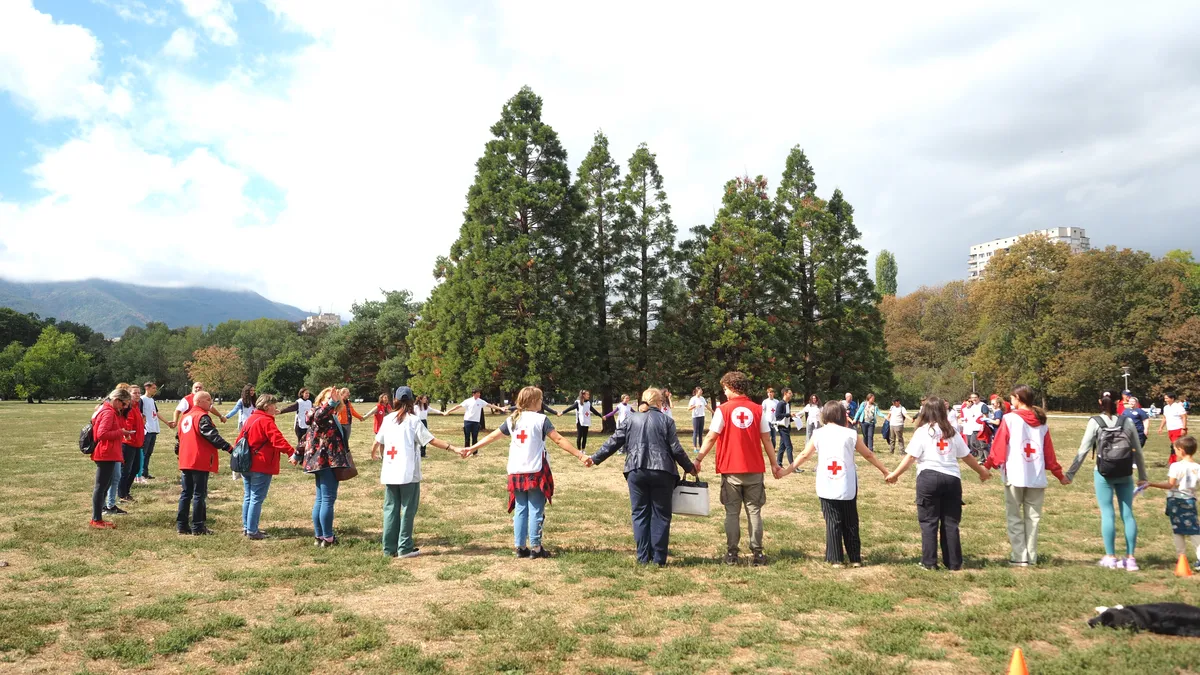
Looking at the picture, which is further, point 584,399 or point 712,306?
point 712,306

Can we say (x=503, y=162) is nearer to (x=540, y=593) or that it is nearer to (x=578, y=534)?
(x=578, y=534)

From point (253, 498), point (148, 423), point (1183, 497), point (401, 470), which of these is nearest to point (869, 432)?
point (1183, 497)

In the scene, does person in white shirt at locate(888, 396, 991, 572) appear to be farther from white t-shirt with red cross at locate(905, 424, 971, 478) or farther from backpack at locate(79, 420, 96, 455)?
backpack at locate(79, 420, 96, 455)

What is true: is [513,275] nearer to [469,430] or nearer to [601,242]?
[601,242]

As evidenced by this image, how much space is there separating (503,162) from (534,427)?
26155 millimetres

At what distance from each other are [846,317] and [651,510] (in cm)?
3056

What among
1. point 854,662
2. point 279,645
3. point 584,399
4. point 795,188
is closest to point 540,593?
point 279,645

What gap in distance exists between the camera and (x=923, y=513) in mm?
7602

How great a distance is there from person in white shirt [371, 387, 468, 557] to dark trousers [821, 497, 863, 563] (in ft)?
14.0

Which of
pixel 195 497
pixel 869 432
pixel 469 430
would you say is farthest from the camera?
pixel 869 432

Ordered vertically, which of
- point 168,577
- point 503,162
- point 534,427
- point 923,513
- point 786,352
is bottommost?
point 168,577

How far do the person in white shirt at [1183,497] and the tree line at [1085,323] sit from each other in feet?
173

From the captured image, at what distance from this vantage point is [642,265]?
34.6 metres

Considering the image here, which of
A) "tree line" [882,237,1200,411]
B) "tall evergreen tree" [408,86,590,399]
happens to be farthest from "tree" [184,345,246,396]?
"tree line" [882,237,1200,411]
